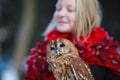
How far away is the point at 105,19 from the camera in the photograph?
153 centimetres

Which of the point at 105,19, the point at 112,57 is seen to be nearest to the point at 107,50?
the point at 112,57

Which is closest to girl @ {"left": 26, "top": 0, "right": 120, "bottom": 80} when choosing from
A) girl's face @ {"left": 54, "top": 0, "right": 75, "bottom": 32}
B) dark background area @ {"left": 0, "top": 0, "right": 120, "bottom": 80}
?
girl's face @ {"left": 54, "top": 0, "right": 75, "bottom": 32}

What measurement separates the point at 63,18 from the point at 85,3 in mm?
79

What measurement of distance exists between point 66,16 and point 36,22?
686 millimetres

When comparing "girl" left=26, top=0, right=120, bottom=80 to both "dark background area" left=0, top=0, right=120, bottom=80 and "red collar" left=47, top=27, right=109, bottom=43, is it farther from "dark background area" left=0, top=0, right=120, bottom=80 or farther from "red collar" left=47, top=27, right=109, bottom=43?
"dark background area" left=0, top=0, right=120, bottom=80

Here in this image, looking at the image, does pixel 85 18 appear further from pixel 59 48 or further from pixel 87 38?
pixel 59 48

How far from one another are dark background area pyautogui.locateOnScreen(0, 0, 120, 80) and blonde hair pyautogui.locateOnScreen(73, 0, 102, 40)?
49 cm

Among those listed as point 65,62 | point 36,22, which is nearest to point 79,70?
point 65,62

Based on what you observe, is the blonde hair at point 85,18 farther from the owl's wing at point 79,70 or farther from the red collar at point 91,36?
the owl's wing at point 79,70

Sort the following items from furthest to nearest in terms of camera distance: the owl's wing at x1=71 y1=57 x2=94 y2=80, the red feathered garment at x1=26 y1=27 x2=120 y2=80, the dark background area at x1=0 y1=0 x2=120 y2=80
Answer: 1. the dark background area at x1=0 y1=0 x2=120 y2=80
2. the red feathered garment at x1=26 y1=27 x2=120 y2=80
3. the owl's wing at x1=71 y1=57 x2=94 y2=80

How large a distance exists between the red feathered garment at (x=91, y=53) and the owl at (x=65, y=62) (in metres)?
0.09

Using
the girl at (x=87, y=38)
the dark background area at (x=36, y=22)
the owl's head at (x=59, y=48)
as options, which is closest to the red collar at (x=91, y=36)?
the girl at (x=87, y=38)

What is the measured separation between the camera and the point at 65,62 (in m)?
→ 0.86

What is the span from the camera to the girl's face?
971 millimetres
